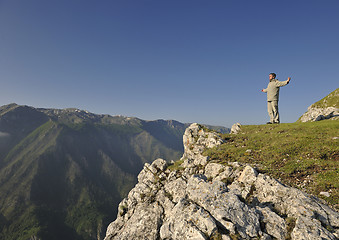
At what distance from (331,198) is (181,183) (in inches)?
474

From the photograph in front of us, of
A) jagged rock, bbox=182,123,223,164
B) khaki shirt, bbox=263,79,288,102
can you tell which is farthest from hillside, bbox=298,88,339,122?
jagged rock, bbox=182,123,223,164

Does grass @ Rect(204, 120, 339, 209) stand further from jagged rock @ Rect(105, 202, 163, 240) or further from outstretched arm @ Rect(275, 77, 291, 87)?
jagged rock @ Rect(105, 202, 163, 240)

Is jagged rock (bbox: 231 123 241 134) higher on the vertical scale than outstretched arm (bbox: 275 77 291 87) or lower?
lower

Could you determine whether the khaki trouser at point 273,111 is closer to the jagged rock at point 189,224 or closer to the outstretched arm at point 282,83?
the outstretched arm at point 282,83

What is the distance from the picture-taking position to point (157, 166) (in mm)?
27000

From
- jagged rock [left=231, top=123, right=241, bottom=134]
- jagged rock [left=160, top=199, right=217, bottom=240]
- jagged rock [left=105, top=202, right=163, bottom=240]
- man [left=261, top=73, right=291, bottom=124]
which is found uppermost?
man [left=261, top=73, right=291, bottom=124]

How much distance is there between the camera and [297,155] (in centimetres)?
1680

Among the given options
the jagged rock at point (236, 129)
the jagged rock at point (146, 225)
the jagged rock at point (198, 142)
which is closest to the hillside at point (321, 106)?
the jagged rock at point (236, 129)

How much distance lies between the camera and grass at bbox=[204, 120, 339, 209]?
13217mm

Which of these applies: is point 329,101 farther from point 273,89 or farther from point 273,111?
point 273,89

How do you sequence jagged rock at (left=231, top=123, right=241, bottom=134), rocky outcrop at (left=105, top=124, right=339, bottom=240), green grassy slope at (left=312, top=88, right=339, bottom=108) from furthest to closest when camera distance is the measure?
green grassy slope at (left=312, top=88, right=339, bottom=108)
jagged rock at (left=231, top=123, right=241, bottom=134)
rocky outcrop at (left=105, top=124, right=339, bottom=240)

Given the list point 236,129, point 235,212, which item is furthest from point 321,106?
point 235,212

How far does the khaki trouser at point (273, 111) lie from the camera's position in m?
26.7

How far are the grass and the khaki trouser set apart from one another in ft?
12.4
